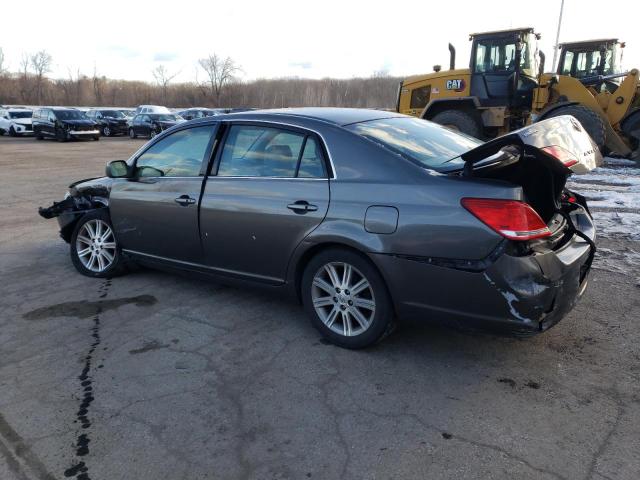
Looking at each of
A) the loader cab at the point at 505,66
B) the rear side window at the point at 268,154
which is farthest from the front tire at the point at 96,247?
the loader cab at the point at 505,66

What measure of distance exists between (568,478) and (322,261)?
6.22ft

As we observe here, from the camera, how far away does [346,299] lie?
3.60 meters

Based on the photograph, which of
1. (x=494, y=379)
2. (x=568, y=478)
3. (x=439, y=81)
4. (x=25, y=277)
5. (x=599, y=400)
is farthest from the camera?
(x=439, y=81)

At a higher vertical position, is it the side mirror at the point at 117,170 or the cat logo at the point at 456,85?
the cat logo at the point at 456,85

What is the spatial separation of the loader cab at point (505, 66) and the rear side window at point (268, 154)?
10.3 meters

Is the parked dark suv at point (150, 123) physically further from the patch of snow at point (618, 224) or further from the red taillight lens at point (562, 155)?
the red taillight lens at point (562, 155)

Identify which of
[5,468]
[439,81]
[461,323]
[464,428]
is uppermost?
[439,81]

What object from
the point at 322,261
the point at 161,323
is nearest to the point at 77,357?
the point at 161,323

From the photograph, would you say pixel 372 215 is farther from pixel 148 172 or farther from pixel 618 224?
pixel 618 224

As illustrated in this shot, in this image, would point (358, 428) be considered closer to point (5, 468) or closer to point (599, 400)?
point (599, 400)

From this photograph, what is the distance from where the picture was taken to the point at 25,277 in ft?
17.4

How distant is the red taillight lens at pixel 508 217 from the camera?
2965 mm

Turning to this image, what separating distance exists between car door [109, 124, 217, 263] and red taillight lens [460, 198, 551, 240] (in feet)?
7.41

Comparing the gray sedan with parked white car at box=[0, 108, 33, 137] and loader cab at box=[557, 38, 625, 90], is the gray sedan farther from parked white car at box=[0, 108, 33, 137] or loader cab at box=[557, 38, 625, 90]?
parked white car at box=[0, 108, 33, 137]
